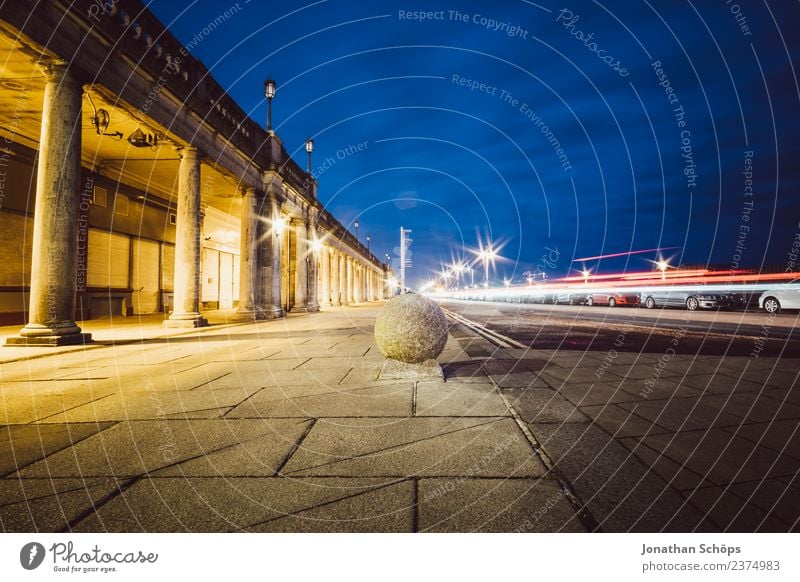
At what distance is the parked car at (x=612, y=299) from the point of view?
33531 millimetres

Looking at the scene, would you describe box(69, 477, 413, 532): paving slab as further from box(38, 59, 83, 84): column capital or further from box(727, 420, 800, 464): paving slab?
box(38, 59, 83, 84): column capital

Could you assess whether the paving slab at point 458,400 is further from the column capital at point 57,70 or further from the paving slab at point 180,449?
the column capital at point 57,70

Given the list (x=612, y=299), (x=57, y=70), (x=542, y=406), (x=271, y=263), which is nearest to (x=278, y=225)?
(x=271, y=263)

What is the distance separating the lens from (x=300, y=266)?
78.4ft

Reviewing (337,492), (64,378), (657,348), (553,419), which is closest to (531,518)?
(337,492)

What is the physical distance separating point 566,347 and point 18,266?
19449mm

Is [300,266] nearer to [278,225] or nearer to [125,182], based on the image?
[278,225]

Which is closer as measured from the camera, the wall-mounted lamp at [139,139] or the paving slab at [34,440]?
the paving slab at [34,440]

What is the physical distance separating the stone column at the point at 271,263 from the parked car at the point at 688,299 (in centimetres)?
2768

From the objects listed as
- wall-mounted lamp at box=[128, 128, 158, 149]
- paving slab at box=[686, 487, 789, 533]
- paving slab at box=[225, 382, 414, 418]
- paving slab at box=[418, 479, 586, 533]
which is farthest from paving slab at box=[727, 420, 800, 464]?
wall-mounted lamp at box=[128, 128, 158, 149]

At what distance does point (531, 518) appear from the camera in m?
2.16
